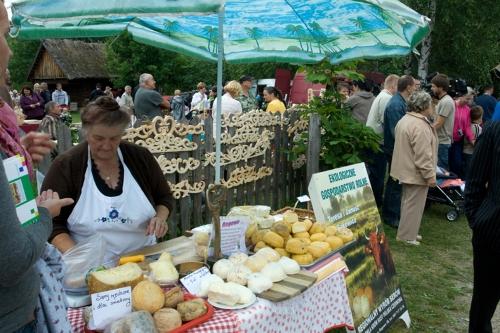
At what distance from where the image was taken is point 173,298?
5.61 feet

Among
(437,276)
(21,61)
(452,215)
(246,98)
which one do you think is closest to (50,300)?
(437,276)

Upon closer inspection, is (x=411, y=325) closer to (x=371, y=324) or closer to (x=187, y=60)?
(x=371, y=324)

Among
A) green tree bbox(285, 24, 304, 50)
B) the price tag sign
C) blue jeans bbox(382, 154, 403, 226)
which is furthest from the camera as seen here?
blue jeans bbox(382, 154, 403, 226)

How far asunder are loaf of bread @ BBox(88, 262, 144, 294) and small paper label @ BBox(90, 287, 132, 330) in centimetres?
8

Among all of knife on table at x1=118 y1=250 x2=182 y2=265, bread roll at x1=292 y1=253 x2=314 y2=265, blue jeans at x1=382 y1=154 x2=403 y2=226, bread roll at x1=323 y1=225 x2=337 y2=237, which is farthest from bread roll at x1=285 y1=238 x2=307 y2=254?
blue jeans at x1=382 y1=154 x2=403 y2=226

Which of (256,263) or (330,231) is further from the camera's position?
(330,231)

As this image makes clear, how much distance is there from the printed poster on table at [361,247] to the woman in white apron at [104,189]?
3.92ft

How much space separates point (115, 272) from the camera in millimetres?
1782

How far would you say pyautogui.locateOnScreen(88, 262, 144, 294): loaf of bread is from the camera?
1.66m

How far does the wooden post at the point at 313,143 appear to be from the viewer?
5531mm

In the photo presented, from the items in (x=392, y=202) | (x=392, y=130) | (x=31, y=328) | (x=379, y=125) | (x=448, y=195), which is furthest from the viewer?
(x=448, y=195)

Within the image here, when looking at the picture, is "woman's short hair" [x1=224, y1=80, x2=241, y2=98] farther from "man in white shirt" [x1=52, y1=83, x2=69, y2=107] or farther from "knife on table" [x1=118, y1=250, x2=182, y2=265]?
"man in white shirt" [x1=52, y1=83, x2=69, y2=107]

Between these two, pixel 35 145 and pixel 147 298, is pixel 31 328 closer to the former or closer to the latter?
pixel 147 298

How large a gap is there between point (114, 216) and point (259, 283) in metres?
1.05
